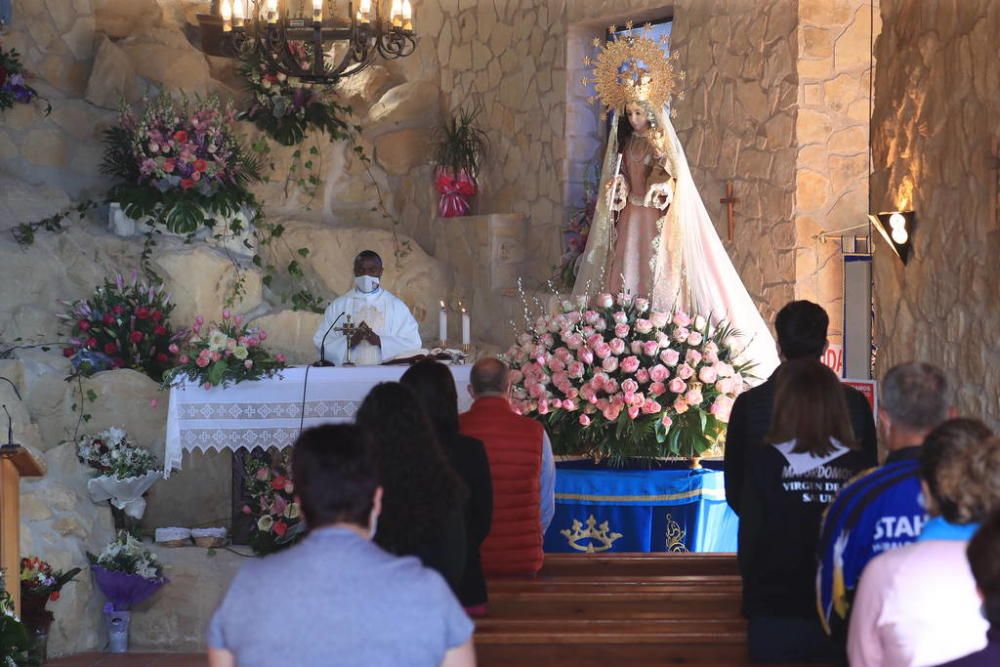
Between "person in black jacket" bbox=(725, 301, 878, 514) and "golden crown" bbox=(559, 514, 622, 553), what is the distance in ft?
6.87

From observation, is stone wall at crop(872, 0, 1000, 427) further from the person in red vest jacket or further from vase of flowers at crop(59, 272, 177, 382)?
vase of flowers at crop(59, 272, 177, 382)

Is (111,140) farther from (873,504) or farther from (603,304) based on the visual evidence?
(873,504)

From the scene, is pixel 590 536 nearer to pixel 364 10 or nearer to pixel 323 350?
pixel 323 350

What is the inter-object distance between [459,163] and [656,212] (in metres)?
5.36

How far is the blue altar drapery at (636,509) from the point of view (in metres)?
6.79

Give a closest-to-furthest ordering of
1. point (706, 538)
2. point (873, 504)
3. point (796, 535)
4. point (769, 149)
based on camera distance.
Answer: point (873, 504), point (796, 535), point (706, 538), point (769, 149)

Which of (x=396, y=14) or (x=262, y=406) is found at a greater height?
(x=396, y=14)

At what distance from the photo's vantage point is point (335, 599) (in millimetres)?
2535

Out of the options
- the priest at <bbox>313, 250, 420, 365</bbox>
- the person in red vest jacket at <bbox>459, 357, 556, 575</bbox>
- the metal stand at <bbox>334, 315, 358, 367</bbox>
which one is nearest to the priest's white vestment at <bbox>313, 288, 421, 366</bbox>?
the priest at <bbox>313, 250, 420, 365</bbox>

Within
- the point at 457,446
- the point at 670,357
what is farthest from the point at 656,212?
the point at 457,446

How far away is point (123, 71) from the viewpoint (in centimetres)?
1231

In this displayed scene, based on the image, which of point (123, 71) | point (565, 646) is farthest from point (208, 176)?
point (565, 646)

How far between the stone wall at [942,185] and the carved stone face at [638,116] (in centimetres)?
127

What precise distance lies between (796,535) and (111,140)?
9.19m
